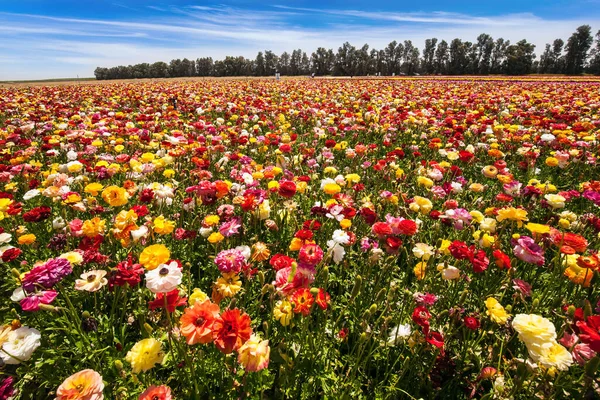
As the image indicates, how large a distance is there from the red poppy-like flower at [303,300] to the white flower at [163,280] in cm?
59

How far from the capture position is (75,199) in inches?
118

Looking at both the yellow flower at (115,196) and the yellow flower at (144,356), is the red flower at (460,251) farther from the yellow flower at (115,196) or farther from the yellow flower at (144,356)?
the yellow flower at (115,196)

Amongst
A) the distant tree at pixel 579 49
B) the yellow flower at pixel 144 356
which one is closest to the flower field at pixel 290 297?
the yellow flower at pixel 144 356

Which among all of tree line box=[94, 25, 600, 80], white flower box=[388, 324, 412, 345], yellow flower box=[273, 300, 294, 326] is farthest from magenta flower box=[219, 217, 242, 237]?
tree line box=[94, 25, 600, 80]

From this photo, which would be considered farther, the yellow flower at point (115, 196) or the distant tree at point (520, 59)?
the distant tree at point (520, 59)

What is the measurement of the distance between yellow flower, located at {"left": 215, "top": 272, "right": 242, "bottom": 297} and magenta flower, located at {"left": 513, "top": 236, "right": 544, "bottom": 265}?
204 cm

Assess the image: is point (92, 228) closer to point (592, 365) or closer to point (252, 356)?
point (252, 356)

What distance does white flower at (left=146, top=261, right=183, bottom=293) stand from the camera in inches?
57.9

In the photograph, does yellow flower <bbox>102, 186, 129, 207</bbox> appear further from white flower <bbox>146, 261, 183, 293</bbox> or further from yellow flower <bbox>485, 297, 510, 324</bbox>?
yellow flower <bbox>485, 297, 510, 324</bbox>

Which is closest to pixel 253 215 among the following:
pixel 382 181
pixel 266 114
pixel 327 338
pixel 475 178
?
pixel 327 338

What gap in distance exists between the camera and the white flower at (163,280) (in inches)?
57.9

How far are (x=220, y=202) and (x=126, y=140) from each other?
3.64 metres

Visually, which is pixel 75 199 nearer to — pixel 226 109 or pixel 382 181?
pixel 382 181

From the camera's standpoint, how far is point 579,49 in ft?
228
